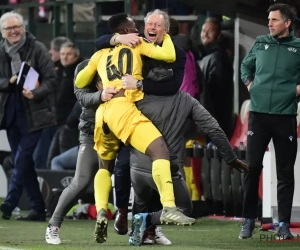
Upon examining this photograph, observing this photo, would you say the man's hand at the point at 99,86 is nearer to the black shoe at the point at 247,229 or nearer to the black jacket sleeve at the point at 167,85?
the black jacket sleeve at the point at 167,85

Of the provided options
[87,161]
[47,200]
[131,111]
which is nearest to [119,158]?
[87,161]

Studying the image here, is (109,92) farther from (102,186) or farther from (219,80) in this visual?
(219,80)

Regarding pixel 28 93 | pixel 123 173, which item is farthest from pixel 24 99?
pixel 123 173

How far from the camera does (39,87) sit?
13.7m

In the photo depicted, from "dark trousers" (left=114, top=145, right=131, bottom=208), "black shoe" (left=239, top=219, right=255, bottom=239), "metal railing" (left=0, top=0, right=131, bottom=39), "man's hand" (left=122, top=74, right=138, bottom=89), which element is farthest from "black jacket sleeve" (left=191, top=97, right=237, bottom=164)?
"metal railing" (left=0, top=0, right=131, bottom=39)

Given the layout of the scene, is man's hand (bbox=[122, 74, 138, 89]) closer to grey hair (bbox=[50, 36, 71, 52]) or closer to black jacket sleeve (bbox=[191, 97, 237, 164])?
black jacket sleeve (bbox=[191, 97, 237, 164])

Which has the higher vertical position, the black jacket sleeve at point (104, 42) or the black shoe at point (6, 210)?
the black jacket sleeve at point (104, 42)

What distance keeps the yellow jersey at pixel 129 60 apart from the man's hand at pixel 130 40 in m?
0.04

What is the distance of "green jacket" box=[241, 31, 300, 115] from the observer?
1098 cm

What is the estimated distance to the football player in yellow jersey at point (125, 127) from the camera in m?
9.56

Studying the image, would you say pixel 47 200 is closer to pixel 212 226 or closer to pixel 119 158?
pixel 212 226

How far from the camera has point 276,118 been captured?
11.0 meters

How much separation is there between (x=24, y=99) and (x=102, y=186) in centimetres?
395

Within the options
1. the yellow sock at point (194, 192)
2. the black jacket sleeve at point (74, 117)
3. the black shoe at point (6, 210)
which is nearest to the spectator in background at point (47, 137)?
the black jacket sleeve at point (74, 117)
